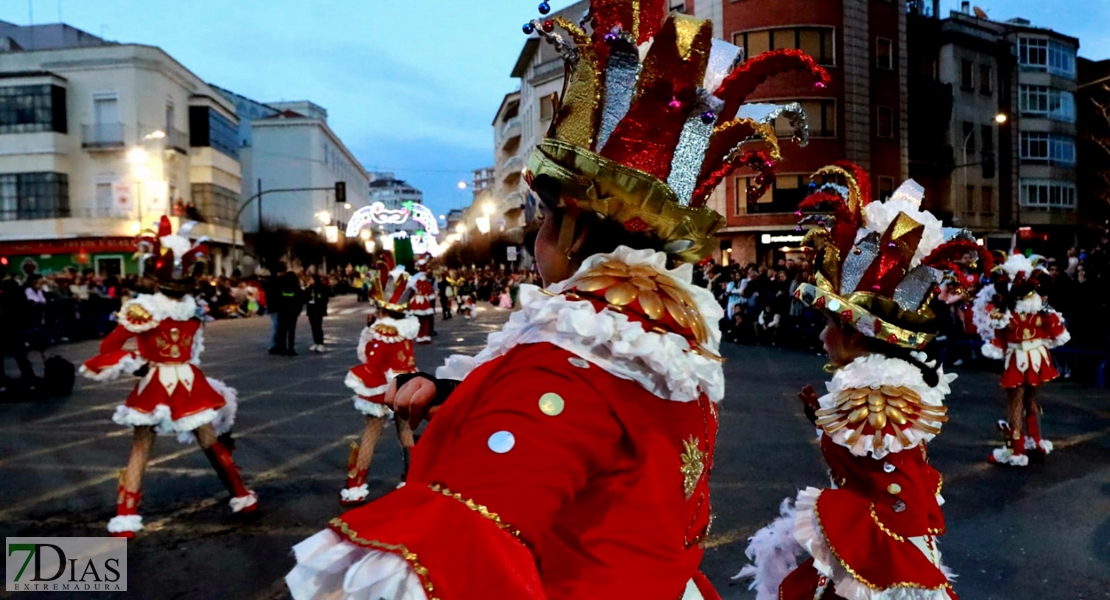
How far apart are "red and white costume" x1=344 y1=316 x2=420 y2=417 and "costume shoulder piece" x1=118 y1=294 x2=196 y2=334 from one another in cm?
154

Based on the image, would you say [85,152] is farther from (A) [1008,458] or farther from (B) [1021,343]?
(A) [1008,458]

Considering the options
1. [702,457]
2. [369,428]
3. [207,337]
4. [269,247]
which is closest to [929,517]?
[702,457]

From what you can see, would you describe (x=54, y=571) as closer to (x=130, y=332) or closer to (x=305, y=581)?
(x=130, y=332)

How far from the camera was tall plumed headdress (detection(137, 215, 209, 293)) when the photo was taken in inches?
248

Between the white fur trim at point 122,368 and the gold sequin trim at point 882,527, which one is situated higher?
the white fur trim at point 122,368

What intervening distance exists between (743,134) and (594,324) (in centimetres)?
79

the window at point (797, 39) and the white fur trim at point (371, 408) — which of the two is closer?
the white fur trim at point (371, 408)

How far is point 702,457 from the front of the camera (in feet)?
6.23

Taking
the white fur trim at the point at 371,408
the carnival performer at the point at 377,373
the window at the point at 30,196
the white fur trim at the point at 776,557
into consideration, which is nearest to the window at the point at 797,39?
the carnival performer at the point at 377,373

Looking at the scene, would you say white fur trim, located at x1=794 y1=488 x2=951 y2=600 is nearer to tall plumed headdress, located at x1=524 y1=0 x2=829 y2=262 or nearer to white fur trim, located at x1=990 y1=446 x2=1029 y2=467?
tall plumed headdress, located at x1=524 y1=0 x2=829 y2=262

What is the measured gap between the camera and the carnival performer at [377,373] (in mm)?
6648

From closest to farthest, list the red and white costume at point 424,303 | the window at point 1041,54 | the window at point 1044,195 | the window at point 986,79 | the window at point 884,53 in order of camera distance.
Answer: the red and white costume at point 424,303
the window at point 884,53
the window at point 986,79
the window at point 1041,54
the window at point 1044,195

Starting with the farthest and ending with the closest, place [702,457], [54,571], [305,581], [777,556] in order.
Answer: [54,571]
[777,556]
[702,457]
[305,581]

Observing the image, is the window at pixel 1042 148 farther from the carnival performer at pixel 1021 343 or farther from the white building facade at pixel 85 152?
the white building facade at pixel 85 152
